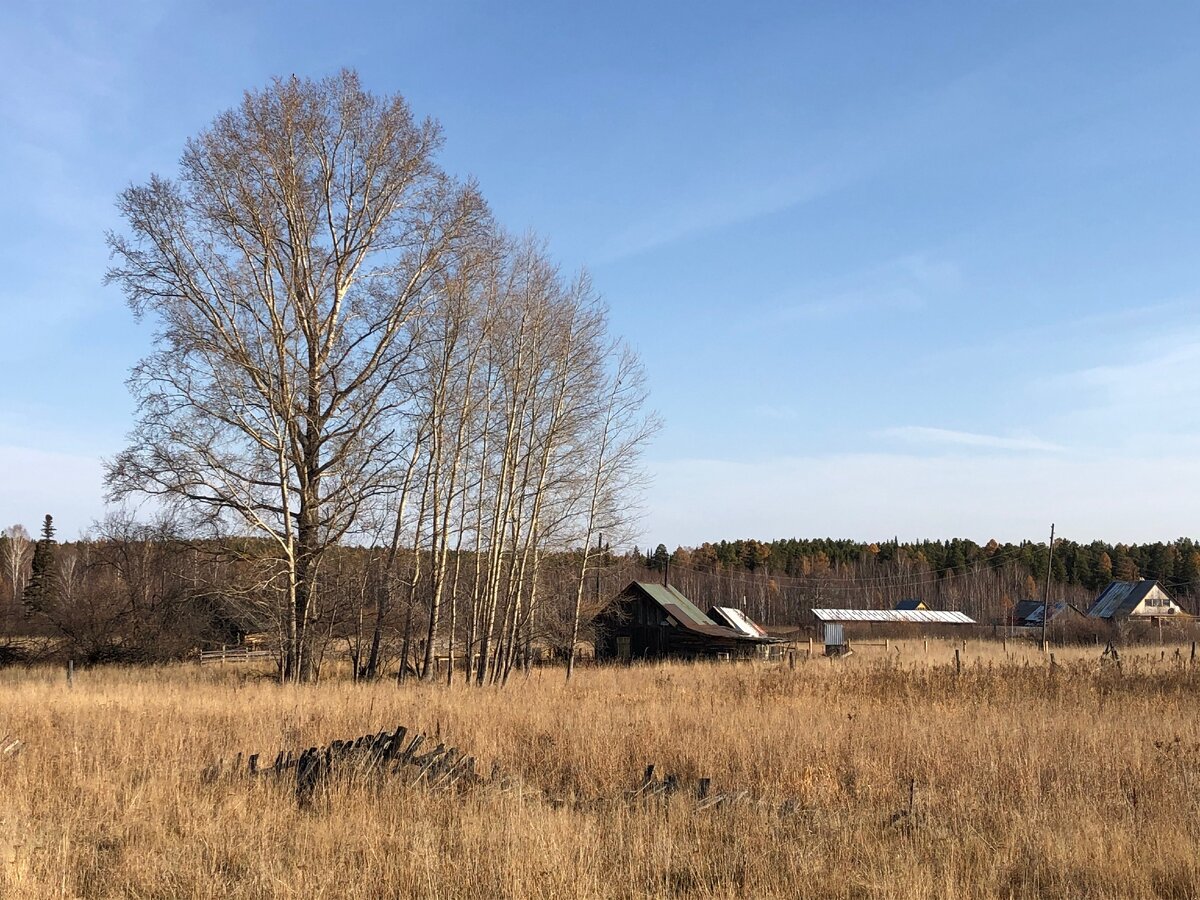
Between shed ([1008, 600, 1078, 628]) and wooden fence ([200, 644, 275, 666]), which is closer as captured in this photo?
wooden fence ([200, 644, 275, 666])

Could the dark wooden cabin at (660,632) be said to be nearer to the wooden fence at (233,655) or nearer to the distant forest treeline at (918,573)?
the wooden fence at (233,655)

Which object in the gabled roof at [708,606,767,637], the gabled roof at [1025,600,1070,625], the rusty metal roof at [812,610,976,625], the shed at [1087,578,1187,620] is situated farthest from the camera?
the shed at [1087,578,1187,620]

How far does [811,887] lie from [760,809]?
2053mm

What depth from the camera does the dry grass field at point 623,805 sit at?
5.91m

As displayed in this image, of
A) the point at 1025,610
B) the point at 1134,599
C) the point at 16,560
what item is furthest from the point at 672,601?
the point at 16,560

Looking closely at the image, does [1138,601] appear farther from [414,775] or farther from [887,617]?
[414,775]

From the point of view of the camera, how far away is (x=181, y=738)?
11.0 meters

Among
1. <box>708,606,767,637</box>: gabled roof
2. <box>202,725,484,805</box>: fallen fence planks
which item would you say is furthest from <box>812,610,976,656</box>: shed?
<box>202,725,484,805</box>: fallen fence planks

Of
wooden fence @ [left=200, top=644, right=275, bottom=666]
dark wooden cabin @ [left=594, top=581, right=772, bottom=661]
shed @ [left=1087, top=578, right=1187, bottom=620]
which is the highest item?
shed @ [left=1087, top=578, right=1187, bottom=620]

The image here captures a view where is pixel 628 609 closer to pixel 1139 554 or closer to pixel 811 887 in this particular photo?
pixel 811 887

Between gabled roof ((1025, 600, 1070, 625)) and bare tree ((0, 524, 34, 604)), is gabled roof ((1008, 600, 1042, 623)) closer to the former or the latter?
gabled roof ((1025, 600, 1070, 625))

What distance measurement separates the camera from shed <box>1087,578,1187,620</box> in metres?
75.0

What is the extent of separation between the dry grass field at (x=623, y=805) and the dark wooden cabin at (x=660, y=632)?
2611cm

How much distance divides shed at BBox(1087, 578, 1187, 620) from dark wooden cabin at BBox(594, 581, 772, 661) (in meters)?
46.1
